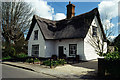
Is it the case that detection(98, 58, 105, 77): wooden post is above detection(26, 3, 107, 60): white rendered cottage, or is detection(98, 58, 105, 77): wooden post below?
below

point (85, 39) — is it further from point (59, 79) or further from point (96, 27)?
point (59, 79)

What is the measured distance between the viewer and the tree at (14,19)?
72.4 ft

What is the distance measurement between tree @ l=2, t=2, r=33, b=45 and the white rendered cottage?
4427mm

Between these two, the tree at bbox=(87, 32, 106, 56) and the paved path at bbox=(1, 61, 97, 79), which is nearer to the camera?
the paved path at bbox=(1, 61, 97, 79)

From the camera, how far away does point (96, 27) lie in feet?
56.9

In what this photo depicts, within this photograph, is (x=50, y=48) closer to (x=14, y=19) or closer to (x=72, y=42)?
(x=72, y=42)

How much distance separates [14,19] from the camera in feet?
75.3

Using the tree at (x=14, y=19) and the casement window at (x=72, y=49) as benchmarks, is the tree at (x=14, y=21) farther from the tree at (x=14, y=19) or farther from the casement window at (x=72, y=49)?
the casement window at (x=72, y=49)

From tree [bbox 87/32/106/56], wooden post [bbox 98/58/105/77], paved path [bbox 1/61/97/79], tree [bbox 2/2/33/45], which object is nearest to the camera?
wooden post [bbox 98/58/105/77]

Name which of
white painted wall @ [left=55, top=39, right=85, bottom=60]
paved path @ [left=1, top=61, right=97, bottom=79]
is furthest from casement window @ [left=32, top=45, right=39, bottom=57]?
paved path @ [left=1, top=61, right=97, bottom=79]

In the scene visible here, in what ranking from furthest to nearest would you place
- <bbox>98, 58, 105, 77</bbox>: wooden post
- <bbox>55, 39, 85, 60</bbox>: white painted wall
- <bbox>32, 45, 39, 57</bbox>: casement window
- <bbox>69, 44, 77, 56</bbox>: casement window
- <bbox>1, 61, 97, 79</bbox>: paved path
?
<bbox>32, 45, 39, 57</bbox>: casement window, <bbox>69, 44, 77, 56</bbox>: casement window, <bbox>55, 39, 85, 60</bbox>: white painted wall, <bbox>1, 61, 97, 79</bbox>: paved path, <bbox>98, 58, 105, 77</bbox>: wooden post

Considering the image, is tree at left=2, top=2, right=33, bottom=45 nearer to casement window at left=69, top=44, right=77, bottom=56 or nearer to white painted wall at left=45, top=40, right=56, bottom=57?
white painted wall at left=45, top=40, right=56, bottom=57

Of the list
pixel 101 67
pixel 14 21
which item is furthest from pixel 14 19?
pixel 101 67

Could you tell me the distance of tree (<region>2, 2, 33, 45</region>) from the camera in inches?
869
